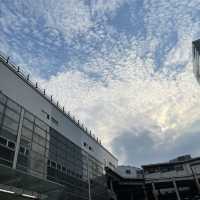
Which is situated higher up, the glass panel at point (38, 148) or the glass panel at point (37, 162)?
the glass panel at point (38, 148)

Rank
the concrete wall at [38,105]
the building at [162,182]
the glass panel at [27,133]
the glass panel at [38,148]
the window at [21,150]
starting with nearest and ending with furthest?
the window at [21,150]
the concrete wall at [38,105]
the glass panel at [27,133]
the glass panel at [38,148]
the building at [162,182]

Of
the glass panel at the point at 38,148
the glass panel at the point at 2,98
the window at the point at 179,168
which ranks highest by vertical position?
the window at the point at 179,168

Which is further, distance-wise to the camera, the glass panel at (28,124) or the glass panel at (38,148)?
the glass panel at (38,148)

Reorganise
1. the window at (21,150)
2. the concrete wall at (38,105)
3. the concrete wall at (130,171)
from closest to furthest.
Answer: the window at (21,150) < the concrete wall at (38,105) < the concrete wall at (130,171)

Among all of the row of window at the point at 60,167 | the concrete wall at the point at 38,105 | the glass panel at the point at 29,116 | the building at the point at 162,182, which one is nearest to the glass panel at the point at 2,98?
the concrete wall at the point at 38,105

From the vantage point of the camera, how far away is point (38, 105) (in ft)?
107

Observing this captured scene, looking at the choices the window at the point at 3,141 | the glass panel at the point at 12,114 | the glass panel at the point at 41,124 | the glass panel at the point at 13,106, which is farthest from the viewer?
the glass panel at the point at 41,124

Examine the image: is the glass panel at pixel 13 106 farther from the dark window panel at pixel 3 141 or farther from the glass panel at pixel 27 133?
the dark window panel at pixel 3 141

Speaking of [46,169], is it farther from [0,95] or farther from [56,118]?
[0,95]

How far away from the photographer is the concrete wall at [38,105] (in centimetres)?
2719

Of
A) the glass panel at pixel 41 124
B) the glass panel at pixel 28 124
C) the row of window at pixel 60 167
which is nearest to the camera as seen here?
the glass panel at pixel 28 124

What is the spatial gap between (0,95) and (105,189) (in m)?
32.0

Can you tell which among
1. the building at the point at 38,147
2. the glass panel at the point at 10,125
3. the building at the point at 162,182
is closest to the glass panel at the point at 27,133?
the building at the point at 38,147

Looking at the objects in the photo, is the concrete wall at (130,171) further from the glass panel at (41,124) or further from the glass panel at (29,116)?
the glass panel at (29,116)
